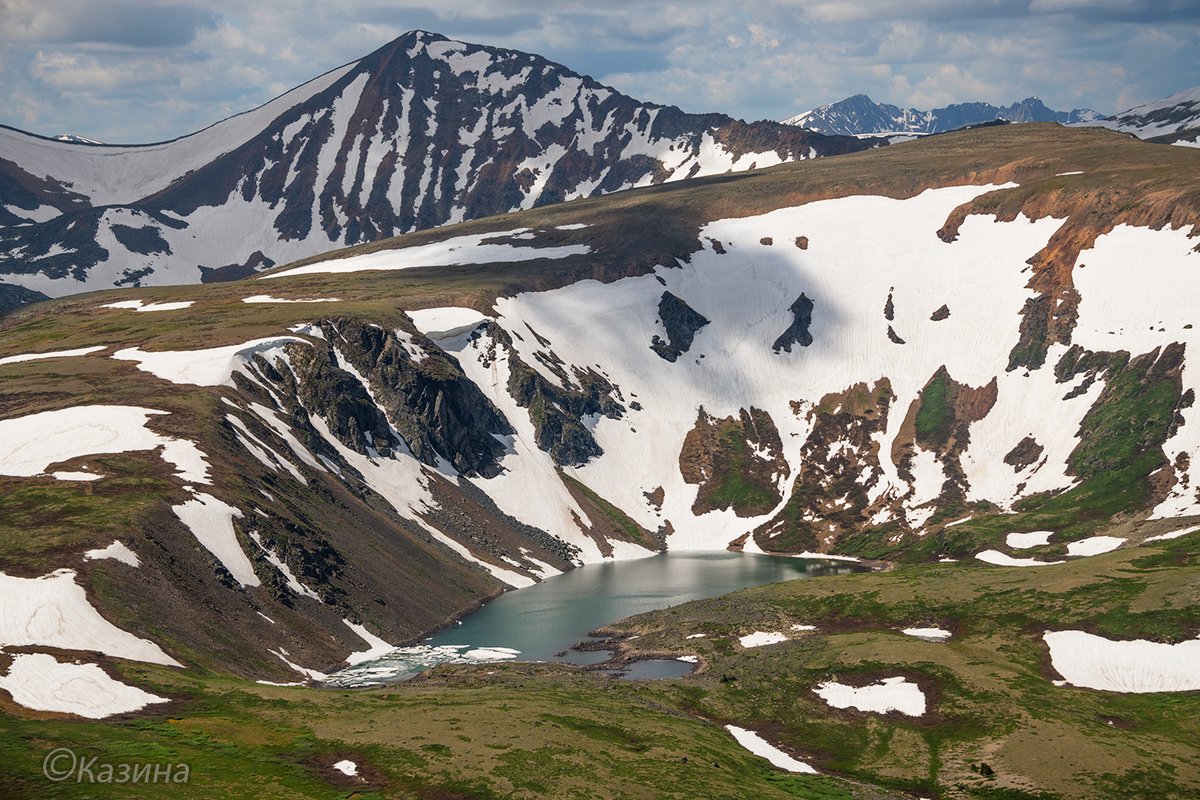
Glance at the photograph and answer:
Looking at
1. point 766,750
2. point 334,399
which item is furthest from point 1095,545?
point 334,399

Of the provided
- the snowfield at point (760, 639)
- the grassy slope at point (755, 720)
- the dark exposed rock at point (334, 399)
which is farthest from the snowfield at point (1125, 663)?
the dark exposed rock at point (334, 399)

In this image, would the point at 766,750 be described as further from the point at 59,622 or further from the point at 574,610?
the point at 574,610

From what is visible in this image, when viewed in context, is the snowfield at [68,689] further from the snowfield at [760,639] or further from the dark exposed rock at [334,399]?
the dark exposed rock at [334,399]

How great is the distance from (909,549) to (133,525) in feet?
406

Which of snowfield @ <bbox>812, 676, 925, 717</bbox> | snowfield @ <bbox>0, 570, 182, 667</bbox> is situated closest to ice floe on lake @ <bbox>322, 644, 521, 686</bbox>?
snowfield @ <bbox>0, 570, 182, 667</bbox>

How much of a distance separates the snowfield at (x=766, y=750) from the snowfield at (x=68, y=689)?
46369 millimetres

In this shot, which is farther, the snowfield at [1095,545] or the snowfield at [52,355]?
the snowfield at [52,355]

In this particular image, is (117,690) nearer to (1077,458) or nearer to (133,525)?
(133,525)

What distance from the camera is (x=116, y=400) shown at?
511 ft

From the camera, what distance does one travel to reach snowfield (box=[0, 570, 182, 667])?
296 feet

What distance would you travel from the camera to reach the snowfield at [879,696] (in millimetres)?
102188

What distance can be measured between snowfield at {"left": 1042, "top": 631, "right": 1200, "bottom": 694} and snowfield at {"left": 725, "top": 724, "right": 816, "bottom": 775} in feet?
105

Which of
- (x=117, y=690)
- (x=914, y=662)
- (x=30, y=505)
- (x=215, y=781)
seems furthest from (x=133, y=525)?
(x=914, y=662)

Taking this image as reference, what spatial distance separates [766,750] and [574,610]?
6374 cm
